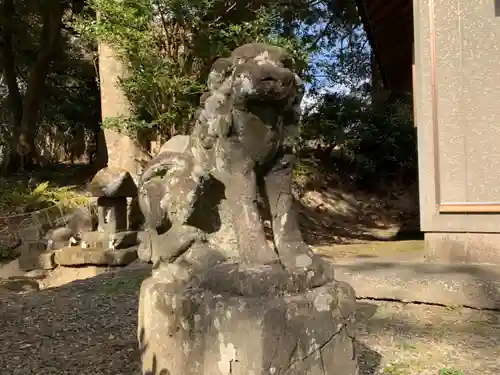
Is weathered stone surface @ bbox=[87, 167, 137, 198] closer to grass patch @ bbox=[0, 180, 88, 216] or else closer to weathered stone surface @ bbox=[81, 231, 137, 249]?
weathered stone surface @ bbox=[81, 231, 137, 249]

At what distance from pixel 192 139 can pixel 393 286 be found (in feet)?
9.42

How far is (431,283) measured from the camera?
15.6 feet

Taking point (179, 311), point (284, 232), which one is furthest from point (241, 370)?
point (284, 232)

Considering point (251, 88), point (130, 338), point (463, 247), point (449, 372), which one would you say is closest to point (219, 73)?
point (251, 88)

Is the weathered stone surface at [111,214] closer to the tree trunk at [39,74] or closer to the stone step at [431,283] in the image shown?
the stone step at [431,283]

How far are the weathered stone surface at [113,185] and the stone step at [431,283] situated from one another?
141 inches

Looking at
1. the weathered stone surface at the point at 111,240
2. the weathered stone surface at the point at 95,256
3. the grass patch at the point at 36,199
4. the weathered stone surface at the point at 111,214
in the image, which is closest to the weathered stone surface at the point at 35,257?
the weathered stone surface at the point at 95,256

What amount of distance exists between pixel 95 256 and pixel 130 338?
346 centimetres

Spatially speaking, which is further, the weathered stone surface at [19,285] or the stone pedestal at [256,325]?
the weathered stone surface at [19,285]

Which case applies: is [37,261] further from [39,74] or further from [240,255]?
[39,74]

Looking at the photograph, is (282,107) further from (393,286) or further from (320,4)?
(320,4)

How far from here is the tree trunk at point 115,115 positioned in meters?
8.80

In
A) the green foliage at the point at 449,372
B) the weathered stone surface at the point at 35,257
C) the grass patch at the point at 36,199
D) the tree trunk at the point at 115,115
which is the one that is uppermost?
the tree trunk at the point at 115,115

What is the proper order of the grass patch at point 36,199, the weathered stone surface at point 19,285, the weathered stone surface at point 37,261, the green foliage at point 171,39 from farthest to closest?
the grass patch at point 36,199
the weathered stone surface at point 37,261
the weathered stone surface at point 19,285
the green foliage at point 171,39
